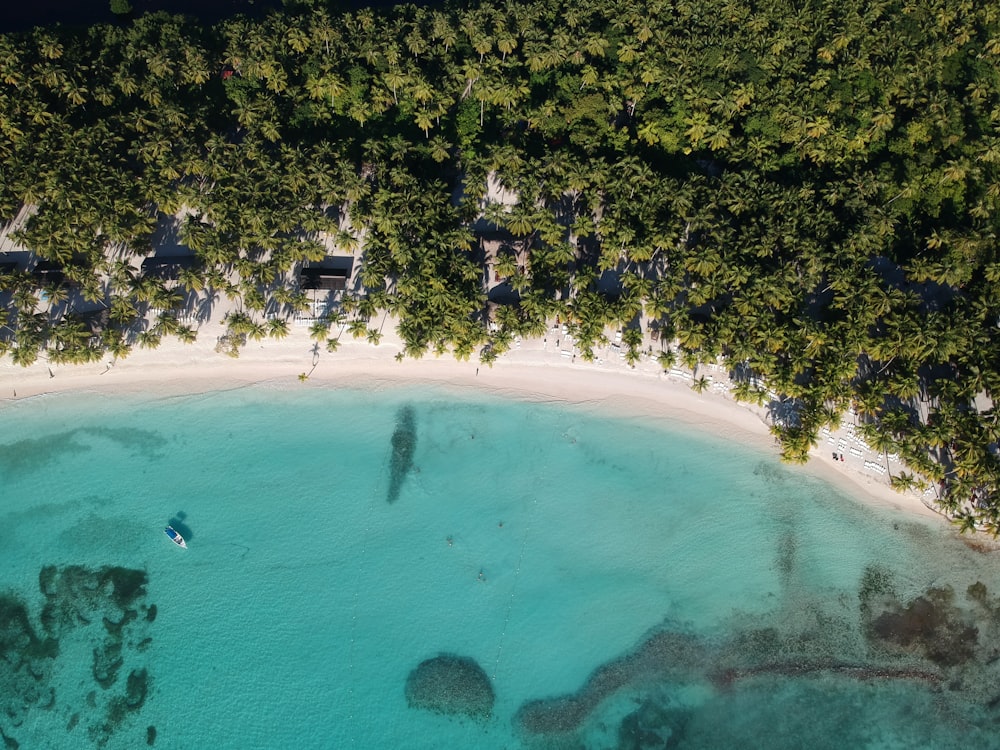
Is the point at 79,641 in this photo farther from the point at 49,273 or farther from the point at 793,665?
the point at 793,665

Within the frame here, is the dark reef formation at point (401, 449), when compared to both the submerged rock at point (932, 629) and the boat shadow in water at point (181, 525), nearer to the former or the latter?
the boat shadow in water at point (181, 525)

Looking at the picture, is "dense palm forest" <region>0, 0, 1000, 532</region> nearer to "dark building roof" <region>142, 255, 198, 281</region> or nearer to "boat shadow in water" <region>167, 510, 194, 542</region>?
"dark building roof" <region>142, 255, 198, 281</region>

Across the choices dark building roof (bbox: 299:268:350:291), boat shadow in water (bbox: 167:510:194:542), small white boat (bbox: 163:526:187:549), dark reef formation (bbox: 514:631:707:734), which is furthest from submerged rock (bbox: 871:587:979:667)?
small white boat (bbox: 163:526:187:549)

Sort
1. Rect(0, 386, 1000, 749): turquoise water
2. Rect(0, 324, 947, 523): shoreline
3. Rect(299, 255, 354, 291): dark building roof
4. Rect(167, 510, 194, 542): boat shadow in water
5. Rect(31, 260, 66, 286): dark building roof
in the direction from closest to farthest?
Rect(0, 386, 1000, 749): turquoise water → Rect(167, 510, 194, 542): boat shadow in water → Rect(0, 324, 947, 523): shoreline → Rect(31, 260, 66, 286): dark building roof → Rect(299, 255, 354, 291): dark building roof

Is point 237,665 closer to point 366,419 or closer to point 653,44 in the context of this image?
point 366,419

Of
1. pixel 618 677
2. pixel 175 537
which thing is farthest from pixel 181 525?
pixel 618 677

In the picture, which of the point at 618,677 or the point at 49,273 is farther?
the point at 49,273
